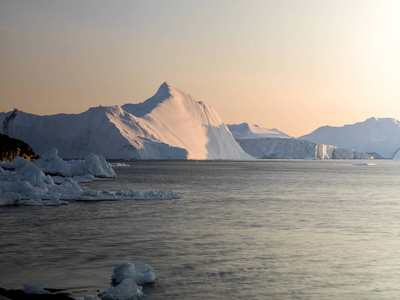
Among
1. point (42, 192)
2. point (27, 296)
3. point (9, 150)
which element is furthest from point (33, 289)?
point (9, 150)

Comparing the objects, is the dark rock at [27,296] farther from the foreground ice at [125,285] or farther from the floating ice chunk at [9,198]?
the floating ice chunk at [9,198]

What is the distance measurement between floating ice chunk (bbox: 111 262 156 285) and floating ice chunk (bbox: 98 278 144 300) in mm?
749

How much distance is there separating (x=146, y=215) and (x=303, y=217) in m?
6.57

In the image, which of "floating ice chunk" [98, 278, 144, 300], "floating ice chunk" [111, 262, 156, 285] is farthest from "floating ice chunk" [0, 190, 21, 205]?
"floating ice chunk" [98, 278, 144, 300]

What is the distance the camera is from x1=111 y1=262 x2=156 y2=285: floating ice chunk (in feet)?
29.3

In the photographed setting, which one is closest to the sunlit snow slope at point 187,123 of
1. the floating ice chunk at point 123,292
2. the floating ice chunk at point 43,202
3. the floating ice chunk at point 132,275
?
the floating ice chunk at point 43,202

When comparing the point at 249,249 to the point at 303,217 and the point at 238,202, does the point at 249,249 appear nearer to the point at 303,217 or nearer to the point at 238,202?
the point at 303,217

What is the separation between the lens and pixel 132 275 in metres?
8.99

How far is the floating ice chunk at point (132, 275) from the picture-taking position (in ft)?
29.3

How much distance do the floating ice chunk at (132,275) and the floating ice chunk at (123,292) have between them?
749 mm

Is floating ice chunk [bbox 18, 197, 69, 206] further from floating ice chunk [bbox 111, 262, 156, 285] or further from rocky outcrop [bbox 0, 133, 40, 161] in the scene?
rocky outcrop [bbox 0, 133, 40, 161]

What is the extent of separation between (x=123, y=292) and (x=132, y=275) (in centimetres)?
103

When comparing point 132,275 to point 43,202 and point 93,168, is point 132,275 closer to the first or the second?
point 43,202

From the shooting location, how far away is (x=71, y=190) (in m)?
27.0
